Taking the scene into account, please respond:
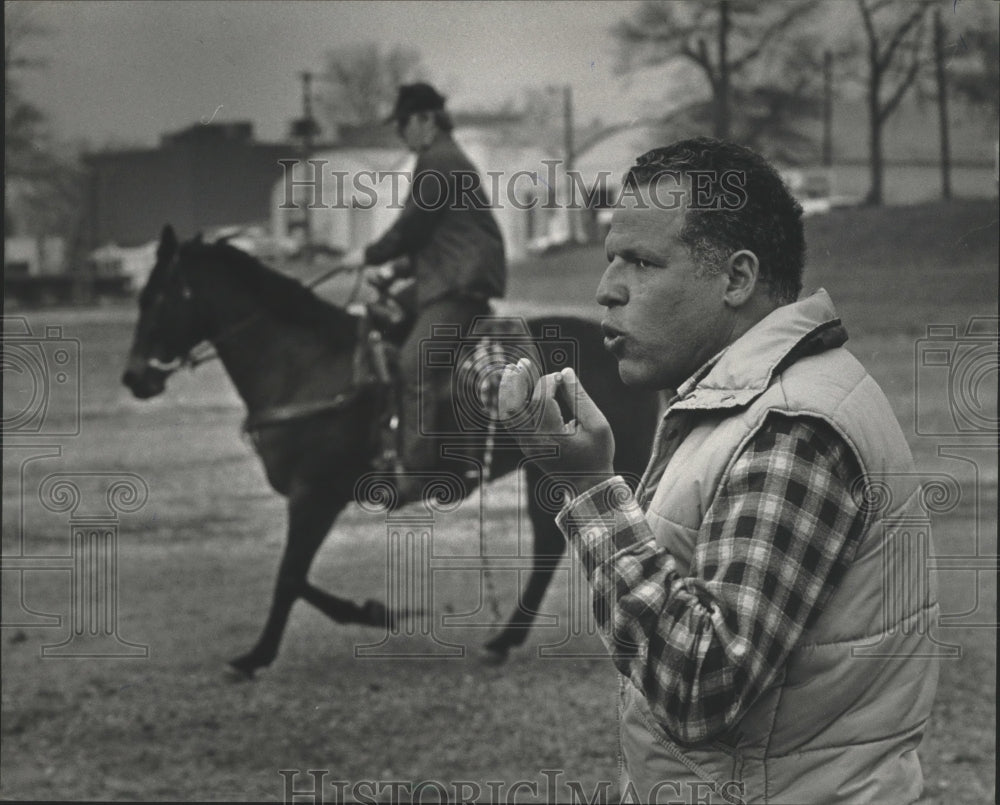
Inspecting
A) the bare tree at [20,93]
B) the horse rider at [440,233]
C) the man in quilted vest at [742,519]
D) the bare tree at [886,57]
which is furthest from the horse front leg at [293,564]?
the man in quilted vest at [742,519]

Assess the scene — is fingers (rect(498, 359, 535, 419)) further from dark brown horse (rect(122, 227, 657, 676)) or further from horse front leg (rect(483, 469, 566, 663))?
horse front leg (rect(483, 469, 566, 663))

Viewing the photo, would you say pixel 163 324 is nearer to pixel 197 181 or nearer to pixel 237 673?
pixel 197 181

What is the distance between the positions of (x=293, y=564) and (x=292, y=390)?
2.06 ft

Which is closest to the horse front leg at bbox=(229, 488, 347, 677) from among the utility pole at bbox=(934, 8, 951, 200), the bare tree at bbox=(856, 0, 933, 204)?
the bare tree at bbox=(856, 0, 933, 204)

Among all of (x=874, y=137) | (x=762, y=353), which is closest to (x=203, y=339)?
(x=874, y=137)

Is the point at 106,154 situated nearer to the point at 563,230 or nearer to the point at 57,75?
the point at 57,75

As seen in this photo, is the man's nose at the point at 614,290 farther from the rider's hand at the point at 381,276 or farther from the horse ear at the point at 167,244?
the horse ear at the point at 167,244

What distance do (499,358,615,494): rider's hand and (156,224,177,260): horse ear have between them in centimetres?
327

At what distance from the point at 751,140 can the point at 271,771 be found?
8.68 ft

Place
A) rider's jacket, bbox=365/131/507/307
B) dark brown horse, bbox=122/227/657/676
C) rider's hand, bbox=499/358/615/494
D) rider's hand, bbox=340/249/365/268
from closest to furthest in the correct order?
1. rider's hand, bbox=499/358/615/494
2. rider's jacket, bbox=365/131/507/307
3. rider's hand, bbox=340/249/365/268
4. dark brown horse, bbox=122/227/657/676

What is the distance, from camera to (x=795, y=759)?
1.52 meters

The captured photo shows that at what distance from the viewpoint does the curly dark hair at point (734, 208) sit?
5.29ft

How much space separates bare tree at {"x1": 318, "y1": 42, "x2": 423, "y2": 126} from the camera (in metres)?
4.45

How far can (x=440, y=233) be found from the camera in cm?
445
